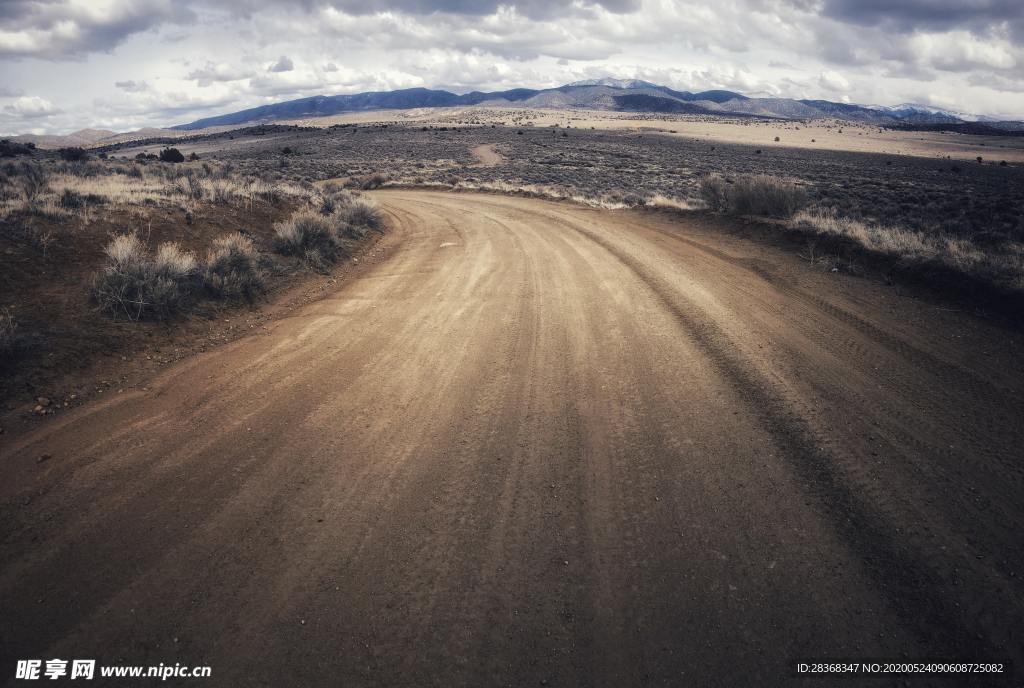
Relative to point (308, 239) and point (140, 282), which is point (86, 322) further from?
point (308, 239)

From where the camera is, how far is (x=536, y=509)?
152 inches

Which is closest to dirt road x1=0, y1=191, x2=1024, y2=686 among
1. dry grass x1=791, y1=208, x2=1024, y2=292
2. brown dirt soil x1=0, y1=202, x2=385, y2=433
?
brown dirt soil x1=0, y1=202, x2=385, y2=433

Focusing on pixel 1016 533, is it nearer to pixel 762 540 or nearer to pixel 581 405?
pixel 762 540

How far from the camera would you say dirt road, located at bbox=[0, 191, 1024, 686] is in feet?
9.42

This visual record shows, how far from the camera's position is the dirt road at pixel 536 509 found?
2871 mm

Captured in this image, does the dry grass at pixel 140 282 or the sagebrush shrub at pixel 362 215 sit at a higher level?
the sagebrush shrub at pixel 362 215

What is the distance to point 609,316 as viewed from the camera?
25.1 feet

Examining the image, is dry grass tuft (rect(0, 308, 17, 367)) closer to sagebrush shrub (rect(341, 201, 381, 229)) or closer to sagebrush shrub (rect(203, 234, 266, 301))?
sagebrush shrub (rect(203, 234, 266, 301))

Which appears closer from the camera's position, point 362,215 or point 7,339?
point 7,339

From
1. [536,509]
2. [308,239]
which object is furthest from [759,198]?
[536,509]

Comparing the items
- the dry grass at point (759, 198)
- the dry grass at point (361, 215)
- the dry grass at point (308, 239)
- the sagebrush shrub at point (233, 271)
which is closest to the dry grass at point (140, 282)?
the sagebrush shrub at point (233, 271)

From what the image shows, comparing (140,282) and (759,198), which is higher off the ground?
(759,198)

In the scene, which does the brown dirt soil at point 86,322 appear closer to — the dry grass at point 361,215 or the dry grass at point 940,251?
the dry grass at point 361,215

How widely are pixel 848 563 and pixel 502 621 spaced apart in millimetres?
2529
